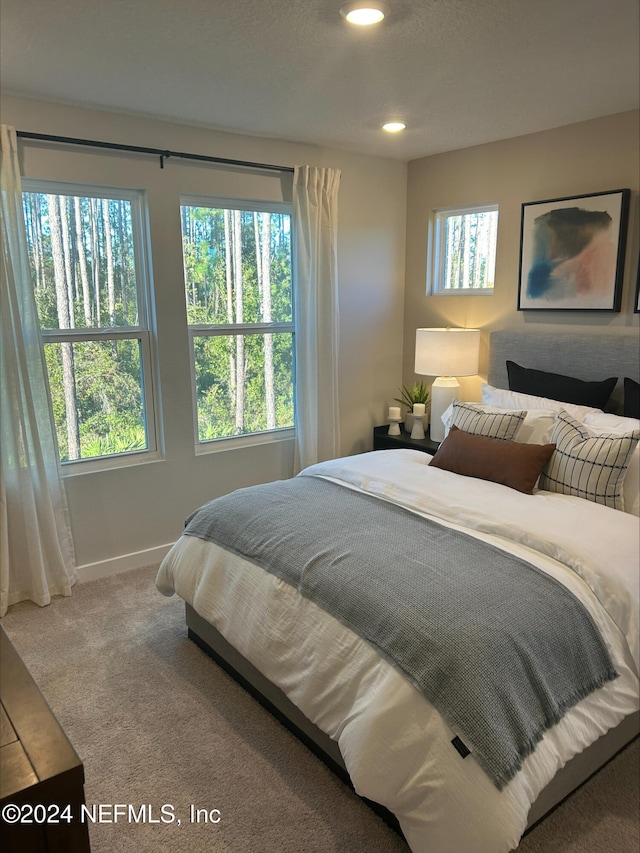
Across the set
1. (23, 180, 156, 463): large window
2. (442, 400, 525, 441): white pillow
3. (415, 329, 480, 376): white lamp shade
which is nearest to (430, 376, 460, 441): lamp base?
(415, 329, 480, 376): white lamp shade

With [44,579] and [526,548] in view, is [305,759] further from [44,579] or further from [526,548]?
[44,579]

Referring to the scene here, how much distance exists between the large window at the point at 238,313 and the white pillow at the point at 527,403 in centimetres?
134

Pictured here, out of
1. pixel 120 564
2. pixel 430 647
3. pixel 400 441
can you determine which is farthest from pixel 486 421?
pixel 120 564

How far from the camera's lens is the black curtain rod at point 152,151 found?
293cm

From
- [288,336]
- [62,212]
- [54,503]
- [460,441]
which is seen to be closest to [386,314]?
[288,336]

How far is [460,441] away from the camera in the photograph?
299 centimetres

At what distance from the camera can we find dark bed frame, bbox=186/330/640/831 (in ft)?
6.27

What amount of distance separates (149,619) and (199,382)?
4.72ft

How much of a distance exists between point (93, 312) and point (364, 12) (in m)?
2.06

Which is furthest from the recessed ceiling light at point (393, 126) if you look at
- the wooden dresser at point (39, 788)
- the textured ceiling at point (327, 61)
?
the wooden dresser at point (39, 788)

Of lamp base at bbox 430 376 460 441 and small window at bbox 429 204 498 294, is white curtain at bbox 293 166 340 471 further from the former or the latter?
small window at bbox 429 204 498 294

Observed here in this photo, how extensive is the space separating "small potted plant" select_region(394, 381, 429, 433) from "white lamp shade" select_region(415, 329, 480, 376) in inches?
16.8

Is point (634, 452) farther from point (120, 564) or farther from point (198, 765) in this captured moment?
point (120, 564)

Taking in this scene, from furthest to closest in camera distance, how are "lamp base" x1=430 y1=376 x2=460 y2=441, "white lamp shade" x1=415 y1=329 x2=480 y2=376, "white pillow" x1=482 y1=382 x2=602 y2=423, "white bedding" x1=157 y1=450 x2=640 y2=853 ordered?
"lamp base" x1=430 y1=376 x2=460 y2=441 → "white lamp shade" x1=415 y1=329 x2=480 y2=376 → "white pillow" x1=482 y1=382 x2=602 y2=423 → "white bedding" x1=157 y1=450 x2=640 y2=853
